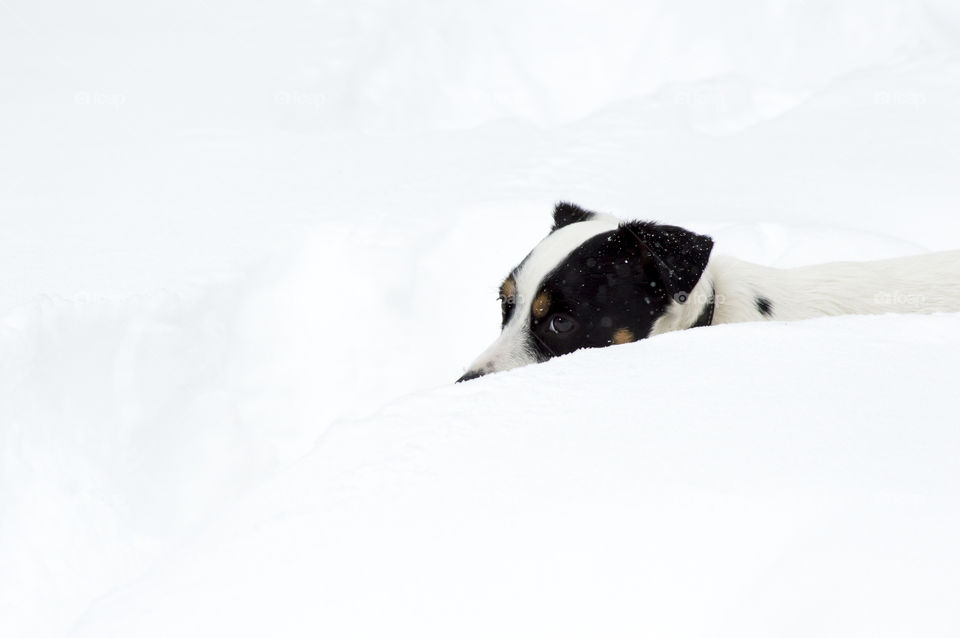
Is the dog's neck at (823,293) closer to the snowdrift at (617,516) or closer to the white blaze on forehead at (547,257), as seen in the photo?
the white blaze on forehead at (547,257)

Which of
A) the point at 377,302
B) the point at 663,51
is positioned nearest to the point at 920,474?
the point at 377,302

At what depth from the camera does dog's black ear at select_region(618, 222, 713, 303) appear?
238 centimetres

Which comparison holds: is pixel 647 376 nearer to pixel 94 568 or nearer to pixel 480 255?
pixel 94 568

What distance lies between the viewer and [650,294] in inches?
99.1

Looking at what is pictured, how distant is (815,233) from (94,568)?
3223 millimetres

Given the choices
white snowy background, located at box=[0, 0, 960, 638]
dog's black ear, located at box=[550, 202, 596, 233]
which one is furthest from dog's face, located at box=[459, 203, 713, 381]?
white snowy background, located at box=[0, 0, 960, 638]

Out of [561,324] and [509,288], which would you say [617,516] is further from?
[509,288]

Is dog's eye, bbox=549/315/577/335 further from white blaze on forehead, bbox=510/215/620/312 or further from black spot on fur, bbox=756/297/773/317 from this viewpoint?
black spot on fur, bbox=756/297/773/317

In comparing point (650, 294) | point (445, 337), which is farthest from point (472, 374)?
point (445, 337)

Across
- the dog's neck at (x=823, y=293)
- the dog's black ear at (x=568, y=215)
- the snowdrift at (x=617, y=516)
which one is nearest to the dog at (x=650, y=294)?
the dog's neck at (x=823, y=293)

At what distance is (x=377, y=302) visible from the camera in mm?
3773

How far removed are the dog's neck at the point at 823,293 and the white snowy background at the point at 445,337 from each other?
0.65 meters

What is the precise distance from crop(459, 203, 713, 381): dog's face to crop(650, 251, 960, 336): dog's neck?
87mm

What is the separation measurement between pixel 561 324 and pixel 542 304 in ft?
0.28
